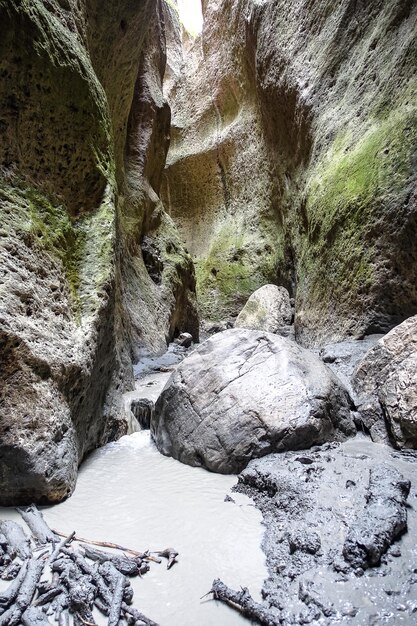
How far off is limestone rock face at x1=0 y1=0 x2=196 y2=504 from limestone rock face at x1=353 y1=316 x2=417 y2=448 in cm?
315

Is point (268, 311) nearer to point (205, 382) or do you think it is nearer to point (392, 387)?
point (205, 382)

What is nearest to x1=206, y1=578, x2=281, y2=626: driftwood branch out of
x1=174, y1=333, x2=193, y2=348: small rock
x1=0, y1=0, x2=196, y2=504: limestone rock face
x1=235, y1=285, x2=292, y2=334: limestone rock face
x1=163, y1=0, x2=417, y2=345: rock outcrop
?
x1=0, y1=0, x2=196, y2=504: limestone rock face

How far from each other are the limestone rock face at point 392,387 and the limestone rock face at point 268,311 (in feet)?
19.1

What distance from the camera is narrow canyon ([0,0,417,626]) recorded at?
8.65ft

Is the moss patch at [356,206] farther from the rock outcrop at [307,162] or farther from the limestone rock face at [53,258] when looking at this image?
the limestone rock face at [53,258]

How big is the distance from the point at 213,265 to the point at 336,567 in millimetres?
14867

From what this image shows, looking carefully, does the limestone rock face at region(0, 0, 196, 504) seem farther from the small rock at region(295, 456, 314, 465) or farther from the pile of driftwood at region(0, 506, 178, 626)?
the small rock at region(295, 456, 314, 465)

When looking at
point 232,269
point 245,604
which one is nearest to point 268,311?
point 232,269

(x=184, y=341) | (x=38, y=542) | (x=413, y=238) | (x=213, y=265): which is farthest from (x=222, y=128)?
(x=38, y=542)

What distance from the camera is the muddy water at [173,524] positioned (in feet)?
8.21

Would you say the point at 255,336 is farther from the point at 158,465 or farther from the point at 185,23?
the point at 185,23

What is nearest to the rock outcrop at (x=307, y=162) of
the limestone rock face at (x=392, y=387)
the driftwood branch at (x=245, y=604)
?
the limestone rock face at (x=392, y=387)

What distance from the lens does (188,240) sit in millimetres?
18984

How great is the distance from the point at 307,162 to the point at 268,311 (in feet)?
13.1
